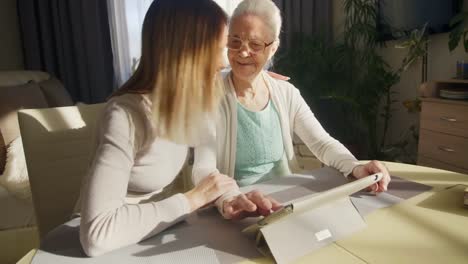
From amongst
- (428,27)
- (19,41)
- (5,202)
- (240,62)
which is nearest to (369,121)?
(428,27)

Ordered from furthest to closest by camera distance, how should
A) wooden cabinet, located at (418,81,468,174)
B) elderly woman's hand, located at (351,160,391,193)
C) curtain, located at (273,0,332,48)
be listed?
curtain, located at (273,0,332,48) → wooden cabinet, located at (418,81,468,174) → elderly woman's hand, located at (351,160,391,193)

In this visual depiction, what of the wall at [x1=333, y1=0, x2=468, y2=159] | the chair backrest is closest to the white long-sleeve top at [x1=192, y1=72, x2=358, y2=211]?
the chair backrest

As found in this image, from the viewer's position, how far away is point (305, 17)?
3.22 metres

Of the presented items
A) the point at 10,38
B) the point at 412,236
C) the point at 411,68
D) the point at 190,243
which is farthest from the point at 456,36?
the point at 10,38

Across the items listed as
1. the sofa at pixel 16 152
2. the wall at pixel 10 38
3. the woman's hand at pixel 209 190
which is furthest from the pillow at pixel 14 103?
the woman's hand at pixel 209 190

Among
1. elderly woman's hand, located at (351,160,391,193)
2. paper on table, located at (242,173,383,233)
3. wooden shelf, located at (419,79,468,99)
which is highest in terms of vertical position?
wooden shelf, located at (419,79,468,99)

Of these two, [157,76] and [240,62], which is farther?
[240,62]

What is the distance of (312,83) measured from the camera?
2975 millimetres

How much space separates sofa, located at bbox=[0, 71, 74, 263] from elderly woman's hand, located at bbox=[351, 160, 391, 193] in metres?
1.49

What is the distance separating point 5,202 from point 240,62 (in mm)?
1368

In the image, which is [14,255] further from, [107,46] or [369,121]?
[369,121]

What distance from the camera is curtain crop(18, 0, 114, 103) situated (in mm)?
2887

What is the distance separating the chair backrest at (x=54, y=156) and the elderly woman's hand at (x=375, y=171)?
81 cm

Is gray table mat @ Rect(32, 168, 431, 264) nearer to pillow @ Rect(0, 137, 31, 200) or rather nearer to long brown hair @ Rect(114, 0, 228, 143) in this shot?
long brown hair @ Rect(114, 0, 228, 143)
